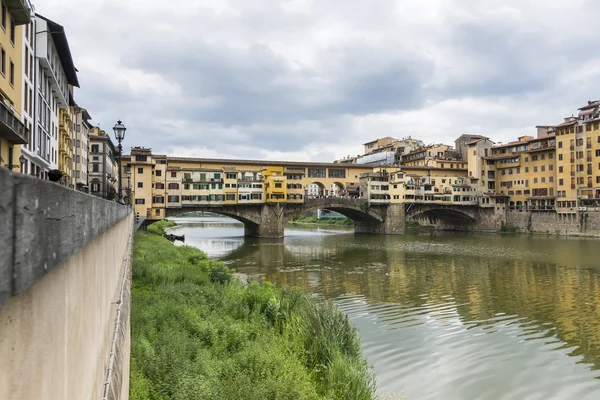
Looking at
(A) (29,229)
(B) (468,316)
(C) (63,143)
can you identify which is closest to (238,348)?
(A) (29,229)

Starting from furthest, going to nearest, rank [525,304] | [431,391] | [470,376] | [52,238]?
[525,304] < [470,376] < [431,391] < [52,238]

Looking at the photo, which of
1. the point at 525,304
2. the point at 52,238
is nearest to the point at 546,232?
the point at 525,304

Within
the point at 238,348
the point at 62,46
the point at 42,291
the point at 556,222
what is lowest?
the point at 238,348

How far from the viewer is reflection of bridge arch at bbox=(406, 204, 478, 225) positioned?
71.6 m

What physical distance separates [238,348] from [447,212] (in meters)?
70.7

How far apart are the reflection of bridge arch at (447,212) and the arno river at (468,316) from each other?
33140mm

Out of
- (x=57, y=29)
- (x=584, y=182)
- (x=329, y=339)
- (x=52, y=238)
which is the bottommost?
(x=329, y=339)

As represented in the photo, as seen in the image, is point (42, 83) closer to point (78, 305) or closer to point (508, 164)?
point (78, 305)

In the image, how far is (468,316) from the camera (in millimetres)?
18250

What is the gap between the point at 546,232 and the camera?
Answer: 6819 centimetres

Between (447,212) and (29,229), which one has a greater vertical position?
(29,229)

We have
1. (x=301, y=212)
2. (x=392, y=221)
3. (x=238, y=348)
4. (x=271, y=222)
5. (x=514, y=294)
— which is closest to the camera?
(x=238, y=348)

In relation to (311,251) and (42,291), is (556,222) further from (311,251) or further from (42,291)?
(42,291)

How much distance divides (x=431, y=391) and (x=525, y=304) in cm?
1131
